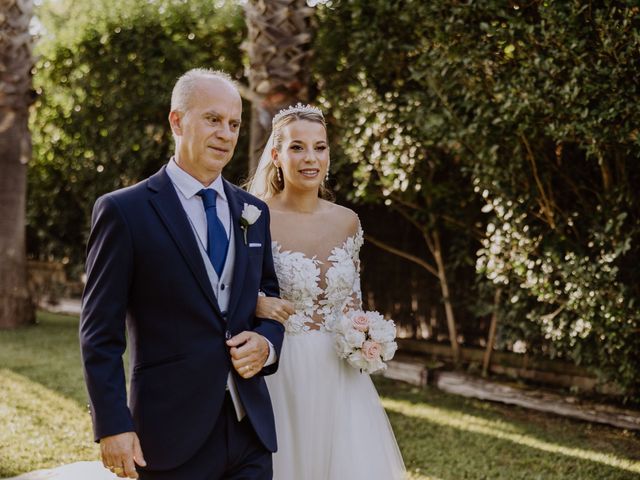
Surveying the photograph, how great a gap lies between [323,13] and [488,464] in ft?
18.9

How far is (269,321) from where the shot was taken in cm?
292

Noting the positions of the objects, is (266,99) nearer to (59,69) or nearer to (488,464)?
(488,464)

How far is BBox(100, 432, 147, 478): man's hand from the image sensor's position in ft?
7.95

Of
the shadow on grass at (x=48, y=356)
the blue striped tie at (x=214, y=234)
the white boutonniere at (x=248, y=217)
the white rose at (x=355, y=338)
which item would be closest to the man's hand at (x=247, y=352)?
the blue striped tie at (x=214, y=234)

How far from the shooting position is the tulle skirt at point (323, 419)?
11.9 feet

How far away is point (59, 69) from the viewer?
13789 mm

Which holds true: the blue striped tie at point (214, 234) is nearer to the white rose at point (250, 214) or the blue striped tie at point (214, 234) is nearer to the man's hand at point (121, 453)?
the white rose at point (250, 214)

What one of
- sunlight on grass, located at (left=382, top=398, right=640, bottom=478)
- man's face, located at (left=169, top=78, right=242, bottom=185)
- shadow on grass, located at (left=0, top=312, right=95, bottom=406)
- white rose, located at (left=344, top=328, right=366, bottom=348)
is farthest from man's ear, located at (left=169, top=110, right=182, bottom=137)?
shadow on grass, located at (left=0, top=312, right=95, bottom=406)

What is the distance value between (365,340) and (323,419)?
0.46 meters

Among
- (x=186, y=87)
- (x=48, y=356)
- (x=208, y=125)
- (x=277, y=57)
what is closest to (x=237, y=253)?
(x=208, y=125)

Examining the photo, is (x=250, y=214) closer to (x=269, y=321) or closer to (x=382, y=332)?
(x=269, y=321)

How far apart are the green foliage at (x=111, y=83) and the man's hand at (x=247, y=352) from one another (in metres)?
8.29

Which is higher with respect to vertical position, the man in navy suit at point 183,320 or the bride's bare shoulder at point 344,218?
the bride's bare shoulder at point 344,218

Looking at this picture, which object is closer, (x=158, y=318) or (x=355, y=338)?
(x=158, y=318)
